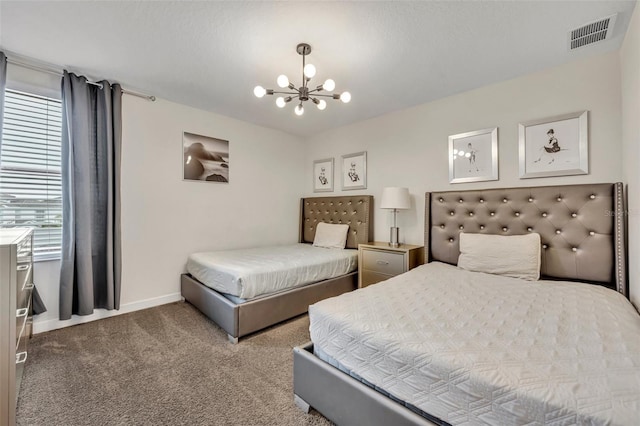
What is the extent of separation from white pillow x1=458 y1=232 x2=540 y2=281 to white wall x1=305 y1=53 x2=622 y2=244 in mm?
624

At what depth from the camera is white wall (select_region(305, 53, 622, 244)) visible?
2.19 metres

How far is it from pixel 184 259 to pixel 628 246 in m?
4.18

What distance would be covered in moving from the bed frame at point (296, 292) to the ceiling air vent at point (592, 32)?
235 cm

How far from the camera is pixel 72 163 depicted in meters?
2.49

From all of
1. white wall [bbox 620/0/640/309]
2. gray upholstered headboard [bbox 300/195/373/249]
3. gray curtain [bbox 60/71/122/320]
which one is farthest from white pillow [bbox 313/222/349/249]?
white wall [bbox 620/0/640/309]

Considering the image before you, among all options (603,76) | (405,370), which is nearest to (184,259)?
(405,370)

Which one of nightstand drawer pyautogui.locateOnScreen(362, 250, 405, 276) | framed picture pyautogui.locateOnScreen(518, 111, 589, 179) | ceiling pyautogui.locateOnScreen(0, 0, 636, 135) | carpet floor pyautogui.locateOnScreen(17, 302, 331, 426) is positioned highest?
ceiling pyautogui.locateOnScreen(0, 0, 636, 135)

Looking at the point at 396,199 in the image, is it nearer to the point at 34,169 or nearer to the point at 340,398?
the point at 340,398

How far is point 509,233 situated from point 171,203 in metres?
3.63

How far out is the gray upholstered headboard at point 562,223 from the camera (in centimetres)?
205

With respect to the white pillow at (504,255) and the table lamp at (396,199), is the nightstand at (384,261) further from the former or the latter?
the white pillow at (504,255)

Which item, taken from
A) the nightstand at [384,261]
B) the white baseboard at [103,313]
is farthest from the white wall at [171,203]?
the nightstand at [384,261]

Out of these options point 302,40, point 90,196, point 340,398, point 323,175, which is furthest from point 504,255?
point 90,196

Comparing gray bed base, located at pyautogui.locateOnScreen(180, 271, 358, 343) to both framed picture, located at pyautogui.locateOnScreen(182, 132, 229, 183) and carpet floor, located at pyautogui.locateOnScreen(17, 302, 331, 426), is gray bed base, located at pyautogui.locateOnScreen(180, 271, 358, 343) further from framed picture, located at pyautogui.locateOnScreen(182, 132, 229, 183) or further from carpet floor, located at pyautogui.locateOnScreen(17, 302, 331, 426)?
framed picture, located at pyautogui.locateOnScreen(182, 132, 229, 183)
